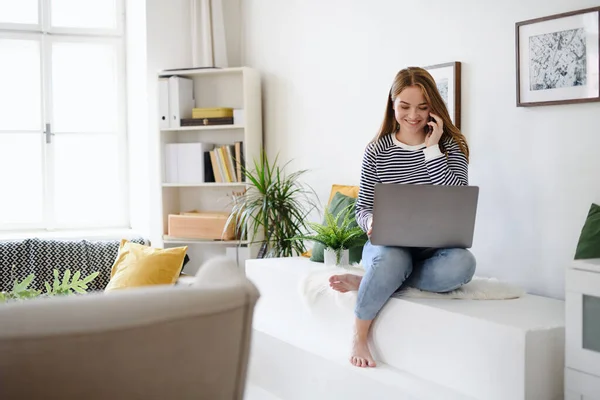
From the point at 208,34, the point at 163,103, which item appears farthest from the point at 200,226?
the point at 208,34

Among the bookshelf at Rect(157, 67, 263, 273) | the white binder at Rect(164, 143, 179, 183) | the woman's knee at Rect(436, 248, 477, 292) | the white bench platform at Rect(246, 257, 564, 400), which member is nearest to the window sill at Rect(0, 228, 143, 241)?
the bookshelf at Rect(157, 67, 263, 273)

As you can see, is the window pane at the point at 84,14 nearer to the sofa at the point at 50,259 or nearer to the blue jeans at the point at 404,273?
the sofa at the point at 50,259

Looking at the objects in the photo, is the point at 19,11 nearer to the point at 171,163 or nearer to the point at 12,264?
the point at 171,163

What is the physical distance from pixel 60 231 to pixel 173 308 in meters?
4.64

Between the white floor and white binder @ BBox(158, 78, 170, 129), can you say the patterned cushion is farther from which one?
the white floor

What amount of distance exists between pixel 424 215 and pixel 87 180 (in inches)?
132

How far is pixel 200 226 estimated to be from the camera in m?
4.87

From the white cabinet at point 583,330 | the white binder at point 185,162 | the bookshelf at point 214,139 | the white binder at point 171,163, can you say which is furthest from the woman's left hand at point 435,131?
the white binder at point 171,163

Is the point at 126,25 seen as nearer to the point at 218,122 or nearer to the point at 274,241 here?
the point at 218,122

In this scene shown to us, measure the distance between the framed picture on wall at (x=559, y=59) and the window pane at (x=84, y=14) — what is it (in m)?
3.38

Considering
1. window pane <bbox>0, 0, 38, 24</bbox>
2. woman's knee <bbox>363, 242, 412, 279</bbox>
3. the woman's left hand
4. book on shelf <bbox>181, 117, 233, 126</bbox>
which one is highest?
window pane <bbox>0, 0, 38, 24</bbox>

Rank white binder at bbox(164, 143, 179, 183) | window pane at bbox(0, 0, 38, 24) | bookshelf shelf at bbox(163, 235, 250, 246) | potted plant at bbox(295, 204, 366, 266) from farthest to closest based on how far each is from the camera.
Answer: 1. window pane at bbox(0, 0, 38, 24)
2. white binder at bbox(164, 143, 179, 183)
3. bookshelf shelf at bbox(163, 235, 250, 246)
4. potted plant at bbox(295, 204, 366, 266)

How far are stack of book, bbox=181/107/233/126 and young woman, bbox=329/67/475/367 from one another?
1.83m

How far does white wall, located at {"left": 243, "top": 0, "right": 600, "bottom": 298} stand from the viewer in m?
2.99
